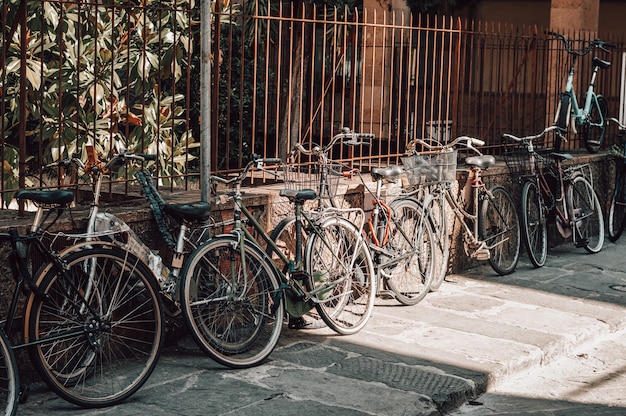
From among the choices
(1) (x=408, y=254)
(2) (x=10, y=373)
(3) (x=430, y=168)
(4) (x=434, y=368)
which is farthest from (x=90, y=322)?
(3) (x=430, y=168)

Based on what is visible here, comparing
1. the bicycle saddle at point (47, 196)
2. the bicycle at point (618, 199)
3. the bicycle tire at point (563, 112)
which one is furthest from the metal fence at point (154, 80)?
the bicycle at point (618, 199)

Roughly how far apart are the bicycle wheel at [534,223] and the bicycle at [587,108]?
84 cm

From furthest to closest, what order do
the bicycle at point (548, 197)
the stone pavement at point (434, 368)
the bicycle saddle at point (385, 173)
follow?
1. the bicycle at point (548, 197)
2. the bicycle saddle at point (385, 173)
3. the stone pavement at point (434, 368)

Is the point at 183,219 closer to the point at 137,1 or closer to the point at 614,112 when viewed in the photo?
the point at 137,1

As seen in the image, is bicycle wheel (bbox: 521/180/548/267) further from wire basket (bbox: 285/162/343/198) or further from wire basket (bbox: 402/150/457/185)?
wire basket (bbox: 285/162/343/198)

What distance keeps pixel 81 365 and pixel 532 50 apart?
6567 mm

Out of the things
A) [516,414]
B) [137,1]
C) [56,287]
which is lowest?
[516,414]

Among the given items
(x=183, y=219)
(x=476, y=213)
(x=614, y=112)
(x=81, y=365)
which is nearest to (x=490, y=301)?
(x=476, y=213)

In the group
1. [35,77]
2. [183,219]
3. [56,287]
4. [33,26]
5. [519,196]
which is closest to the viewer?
[56,287]

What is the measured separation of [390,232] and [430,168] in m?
0.68

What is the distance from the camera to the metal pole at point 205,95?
6.27m

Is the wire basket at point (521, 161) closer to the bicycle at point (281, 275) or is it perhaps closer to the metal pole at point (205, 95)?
the bicycle at point (281, 275)

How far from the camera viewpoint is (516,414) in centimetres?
561

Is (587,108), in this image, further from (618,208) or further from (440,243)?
(440,243)
